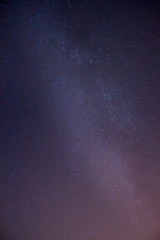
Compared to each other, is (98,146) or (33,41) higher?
(33,41)

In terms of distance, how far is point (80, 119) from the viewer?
45.9 inches

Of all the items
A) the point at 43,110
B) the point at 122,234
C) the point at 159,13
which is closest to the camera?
the point at 159,13

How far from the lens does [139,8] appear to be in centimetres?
105

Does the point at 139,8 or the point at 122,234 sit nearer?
the point at 139,8

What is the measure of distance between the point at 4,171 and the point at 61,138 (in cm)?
46

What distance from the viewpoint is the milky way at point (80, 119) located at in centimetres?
108

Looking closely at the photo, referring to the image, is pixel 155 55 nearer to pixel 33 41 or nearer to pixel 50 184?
pixel 33 41

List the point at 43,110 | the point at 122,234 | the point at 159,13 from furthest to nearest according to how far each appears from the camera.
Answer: the point at 122,234 → the point at 43,110 → the point at 159,13

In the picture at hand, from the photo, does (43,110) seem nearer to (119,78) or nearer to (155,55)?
(119,78)

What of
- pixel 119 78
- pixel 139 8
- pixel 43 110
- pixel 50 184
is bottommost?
pixel 50 184

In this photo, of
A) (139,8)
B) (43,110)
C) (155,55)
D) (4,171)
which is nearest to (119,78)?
(155,55)

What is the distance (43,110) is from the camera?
1.15 m

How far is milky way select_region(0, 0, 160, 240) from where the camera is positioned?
3.53 feet

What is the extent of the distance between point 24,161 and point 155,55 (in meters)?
1.09
